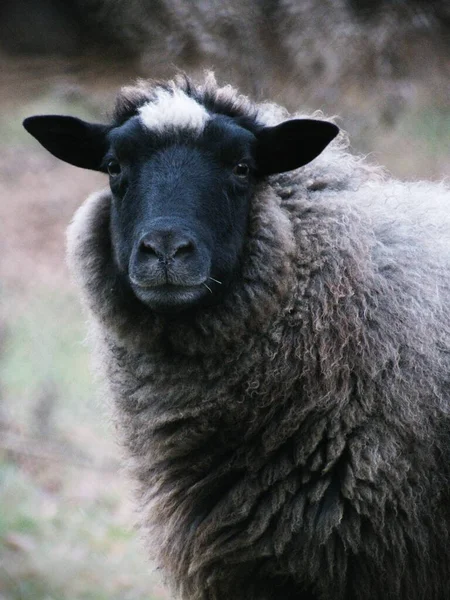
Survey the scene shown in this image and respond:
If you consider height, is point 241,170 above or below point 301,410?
above

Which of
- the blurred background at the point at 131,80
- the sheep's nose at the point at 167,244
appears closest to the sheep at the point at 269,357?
the sheep's nose at the point at 167,244

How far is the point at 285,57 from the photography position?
5926 millimetres

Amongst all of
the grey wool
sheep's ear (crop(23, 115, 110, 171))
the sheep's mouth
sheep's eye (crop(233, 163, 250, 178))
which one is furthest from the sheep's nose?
sheep's ear (crop(23, 115, 110, 171))

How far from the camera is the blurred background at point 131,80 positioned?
525 cm

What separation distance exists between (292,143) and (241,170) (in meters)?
0.27

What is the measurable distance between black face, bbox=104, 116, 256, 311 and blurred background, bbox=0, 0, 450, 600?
0.93m

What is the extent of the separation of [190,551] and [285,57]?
10.3 ft

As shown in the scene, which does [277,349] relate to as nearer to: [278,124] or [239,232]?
[239,232]

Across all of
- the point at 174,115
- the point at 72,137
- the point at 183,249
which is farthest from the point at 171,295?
the point at 72,137

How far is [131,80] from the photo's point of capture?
6000 millimetres

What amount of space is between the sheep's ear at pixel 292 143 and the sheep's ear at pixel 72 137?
0.80 meters

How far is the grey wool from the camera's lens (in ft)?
13.3

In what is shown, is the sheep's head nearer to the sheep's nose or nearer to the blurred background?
the sheep's nose

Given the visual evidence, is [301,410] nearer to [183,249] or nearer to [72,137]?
[183,249]
